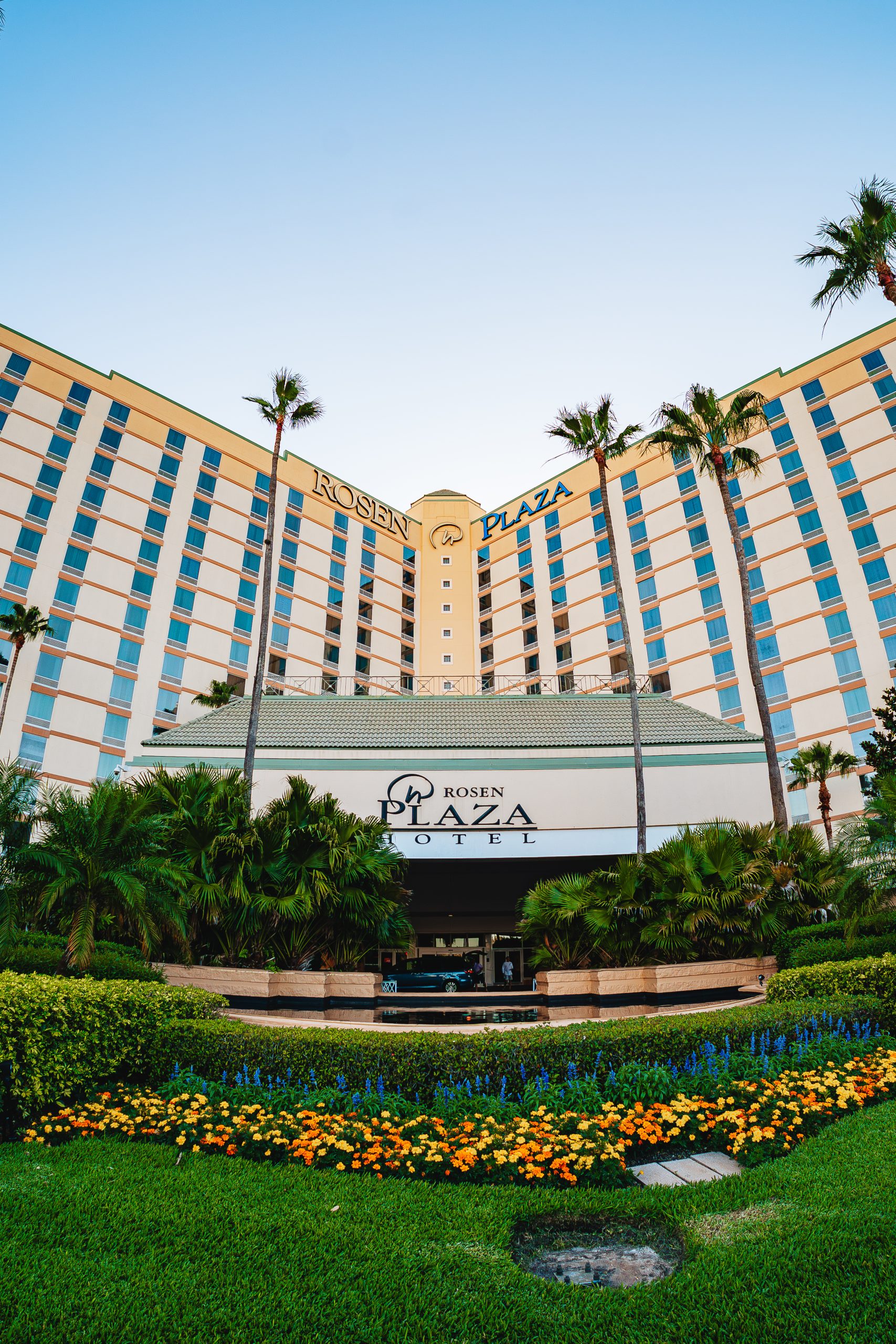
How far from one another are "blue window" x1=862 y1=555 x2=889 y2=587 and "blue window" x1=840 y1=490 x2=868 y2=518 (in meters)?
3.08

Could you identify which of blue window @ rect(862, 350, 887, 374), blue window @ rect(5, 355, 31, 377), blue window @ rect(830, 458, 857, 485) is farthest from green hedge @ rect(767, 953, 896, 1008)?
blue window @ rect(5, 355, 31, 377)

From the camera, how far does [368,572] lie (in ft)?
197

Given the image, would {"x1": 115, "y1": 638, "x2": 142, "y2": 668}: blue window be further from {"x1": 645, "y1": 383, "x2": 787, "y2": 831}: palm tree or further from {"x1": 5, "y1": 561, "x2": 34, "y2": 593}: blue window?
{"x1": 645, "y1": 383, "x2": 787, "y2": 831}: palm tree

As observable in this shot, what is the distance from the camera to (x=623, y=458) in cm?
5606

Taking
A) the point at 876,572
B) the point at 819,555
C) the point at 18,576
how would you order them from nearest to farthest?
the point at 876,572 → the point at 18,576 → the point at 819,555

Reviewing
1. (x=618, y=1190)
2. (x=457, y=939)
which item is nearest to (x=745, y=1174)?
(x=618, y=1190)

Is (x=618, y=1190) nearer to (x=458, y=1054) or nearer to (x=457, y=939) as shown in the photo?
(x=458, y=1054)

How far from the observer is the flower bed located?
19.8 ft

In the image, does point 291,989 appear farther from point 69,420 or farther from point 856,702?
point 69,420

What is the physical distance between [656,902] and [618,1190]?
11763 mm

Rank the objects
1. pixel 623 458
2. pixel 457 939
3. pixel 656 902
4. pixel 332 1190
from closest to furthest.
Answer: pixel 332 1190, pixel 656 902, pixel 457 939, pixel 623 458

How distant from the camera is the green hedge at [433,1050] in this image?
7.77 meters

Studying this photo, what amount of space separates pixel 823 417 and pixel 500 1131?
48886mm

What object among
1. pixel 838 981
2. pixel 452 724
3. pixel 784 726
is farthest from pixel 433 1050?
pixel 784 726
